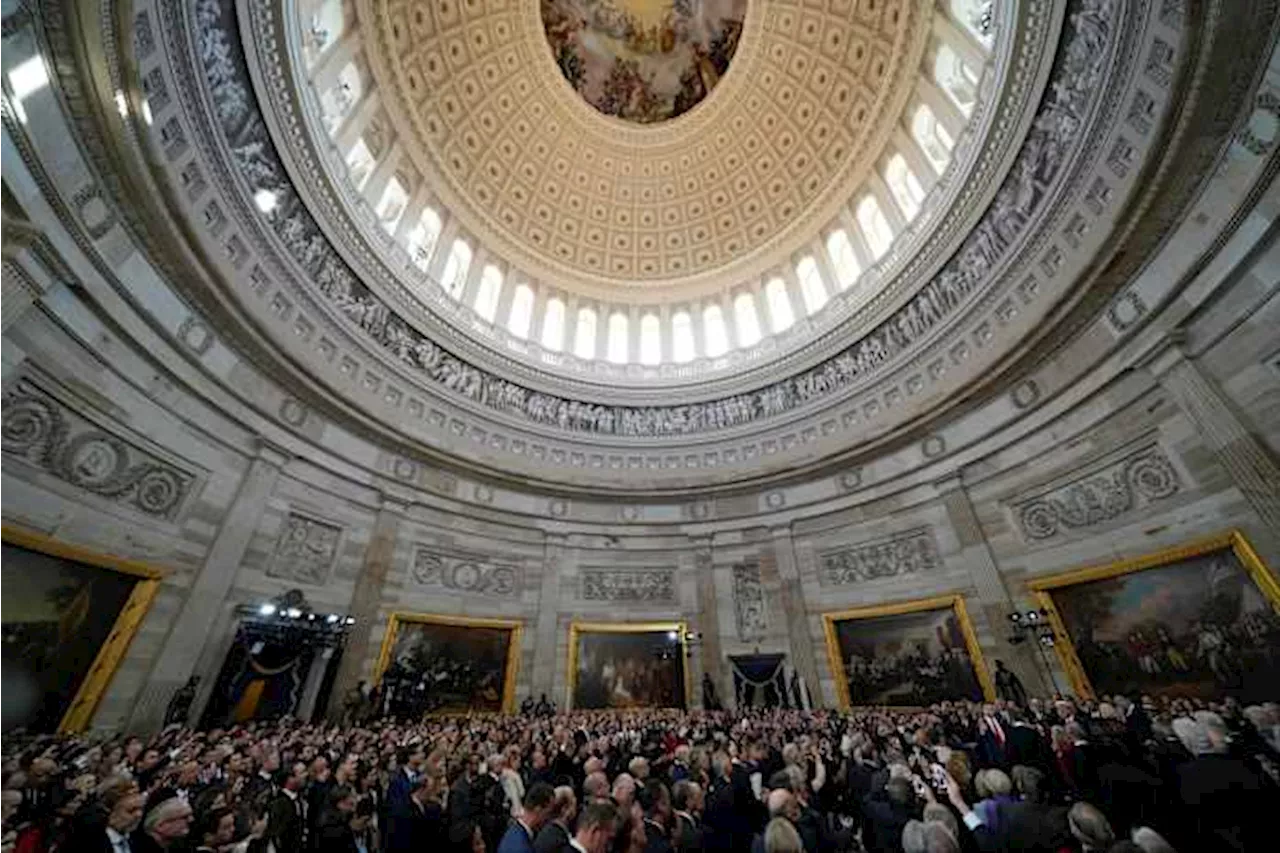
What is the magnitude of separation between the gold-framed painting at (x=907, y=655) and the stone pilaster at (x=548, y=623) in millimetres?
8298

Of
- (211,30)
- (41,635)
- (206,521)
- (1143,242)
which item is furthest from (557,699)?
(211,30)

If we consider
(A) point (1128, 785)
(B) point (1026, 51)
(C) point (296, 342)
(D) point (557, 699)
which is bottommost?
(A) point (1128, 785)

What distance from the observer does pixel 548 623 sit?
15.6 meters

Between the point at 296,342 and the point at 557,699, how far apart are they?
483 inches

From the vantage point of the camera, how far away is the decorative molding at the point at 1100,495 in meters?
9.23

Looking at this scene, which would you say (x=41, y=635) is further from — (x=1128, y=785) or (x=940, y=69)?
(x=940, y=69)

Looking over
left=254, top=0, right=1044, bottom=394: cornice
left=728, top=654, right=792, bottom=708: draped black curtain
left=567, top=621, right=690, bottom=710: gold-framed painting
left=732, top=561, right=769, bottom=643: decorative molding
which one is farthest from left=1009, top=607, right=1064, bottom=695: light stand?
left=254, top=0, right=1044, bottom=394: cornice

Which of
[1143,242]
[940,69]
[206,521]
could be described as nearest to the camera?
[1143,242]

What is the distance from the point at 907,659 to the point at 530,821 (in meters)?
13.1

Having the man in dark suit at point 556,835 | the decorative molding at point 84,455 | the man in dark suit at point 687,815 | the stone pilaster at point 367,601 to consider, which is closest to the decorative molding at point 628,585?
the stone pilaster at point 367,601

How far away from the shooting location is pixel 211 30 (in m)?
10.5

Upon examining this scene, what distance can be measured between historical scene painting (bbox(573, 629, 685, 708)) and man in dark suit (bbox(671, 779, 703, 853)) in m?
11.8

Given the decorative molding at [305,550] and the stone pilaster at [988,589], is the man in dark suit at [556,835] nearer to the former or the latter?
the decorative molding at [305,550]

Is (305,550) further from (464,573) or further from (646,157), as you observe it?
(646,157)
